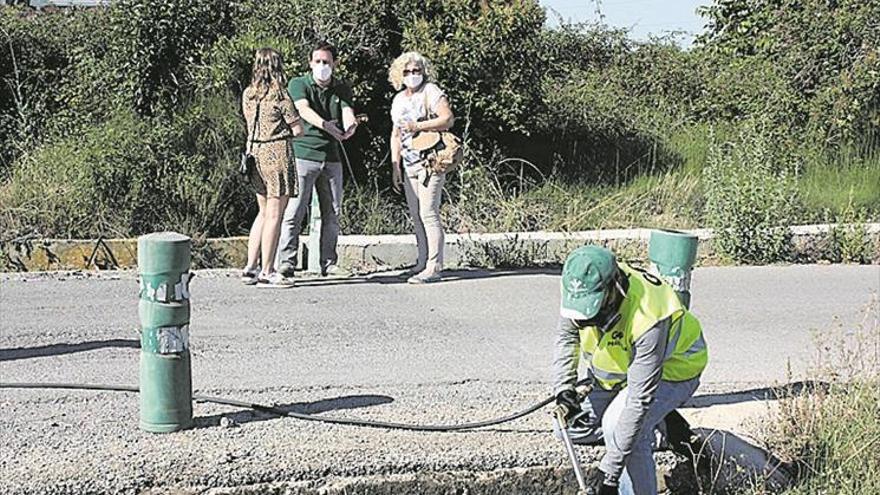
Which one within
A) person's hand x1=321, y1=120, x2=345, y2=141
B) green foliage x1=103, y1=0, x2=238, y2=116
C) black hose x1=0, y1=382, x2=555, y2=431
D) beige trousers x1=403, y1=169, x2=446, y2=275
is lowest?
black hose x1=0, y1=382, x2=555, y2=431

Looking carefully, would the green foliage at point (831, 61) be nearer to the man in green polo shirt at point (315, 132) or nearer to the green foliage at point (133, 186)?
the man in green polo shirt at point (315, 132)

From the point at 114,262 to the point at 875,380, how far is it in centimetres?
626

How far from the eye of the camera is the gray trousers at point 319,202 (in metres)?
8.52

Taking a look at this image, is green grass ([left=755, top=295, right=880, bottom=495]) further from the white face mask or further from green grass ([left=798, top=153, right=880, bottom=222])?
green grass ([left=798, top=153, right=880, bottom=222])

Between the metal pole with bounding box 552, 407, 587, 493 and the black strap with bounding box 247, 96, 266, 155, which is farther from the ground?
the black strap with bounding box 247, 96, 266, 155

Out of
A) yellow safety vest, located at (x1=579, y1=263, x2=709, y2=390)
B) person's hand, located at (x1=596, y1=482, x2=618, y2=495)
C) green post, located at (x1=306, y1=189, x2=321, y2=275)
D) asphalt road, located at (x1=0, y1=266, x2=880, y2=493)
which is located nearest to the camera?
yellow safety vest, located at (x1=579, y1=263, x2=709, y2=390)

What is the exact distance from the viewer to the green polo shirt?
8.55 metres

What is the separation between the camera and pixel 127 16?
11.5 metres

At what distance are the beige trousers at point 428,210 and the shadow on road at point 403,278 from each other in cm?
23

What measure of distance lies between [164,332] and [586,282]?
187cm

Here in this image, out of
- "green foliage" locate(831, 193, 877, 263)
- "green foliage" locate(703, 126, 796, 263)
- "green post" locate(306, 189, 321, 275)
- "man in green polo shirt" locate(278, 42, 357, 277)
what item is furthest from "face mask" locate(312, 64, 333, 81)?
"green foliage" locate(831, 193, 877, 263)

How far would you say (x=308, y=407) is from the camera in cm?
555

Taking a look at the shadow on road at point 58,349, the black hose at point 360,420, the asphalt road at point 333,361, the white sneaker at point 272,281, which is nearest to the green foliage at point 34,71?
the asphalt road at point 333,361

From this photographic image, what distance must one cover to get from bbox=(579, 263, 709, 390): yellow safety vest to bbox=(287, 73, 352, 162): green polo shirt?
4164 millimetres
